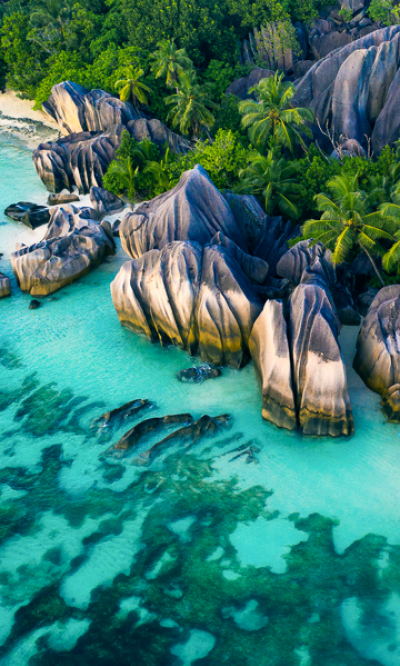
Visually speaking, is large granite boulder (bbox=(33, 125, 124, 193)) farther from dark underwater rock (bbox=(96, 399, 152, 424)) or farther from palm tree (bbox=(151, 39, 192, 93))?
dark underwater rock (bbox=(96, 399, 152, 424))

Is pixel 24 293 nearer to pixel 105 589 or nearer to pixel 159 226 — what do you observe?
pixel 159 226

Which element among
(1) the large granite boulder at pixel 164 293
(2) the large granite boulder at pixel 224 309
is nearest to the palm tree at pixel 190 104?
(1) the large granite boulder at pixel 164 293

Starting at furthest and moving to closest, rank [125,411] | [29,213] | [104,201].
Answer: [104,201] < [29,213] < [125,411]

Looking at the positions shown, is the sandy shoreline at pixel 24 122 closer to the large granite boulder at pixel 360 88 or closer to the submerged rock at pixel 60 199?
the submerged rock at pixel 60 199

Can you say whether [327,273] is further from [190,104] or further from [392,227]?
[190,104]

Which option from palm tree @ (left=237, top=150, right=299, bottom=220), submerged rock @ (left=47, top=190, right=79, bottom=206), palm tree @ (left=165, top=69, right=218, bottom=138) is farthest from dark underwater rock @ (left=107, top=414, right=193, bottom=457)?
palm tree @ (left=165, top=69, right=218, bottom=138)

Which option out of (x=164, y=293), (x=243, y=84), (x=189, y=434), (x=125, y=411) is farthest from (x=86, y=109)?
(x=189, y=434)
